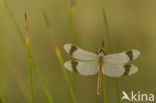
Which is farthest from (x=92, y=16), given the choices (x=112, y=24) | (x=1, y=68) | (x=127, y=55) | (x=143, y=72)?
(x=127, y=55)

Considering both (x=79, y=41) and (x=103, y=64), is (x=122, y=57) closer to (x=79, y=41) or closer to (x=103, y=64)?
(x=103, y=64)

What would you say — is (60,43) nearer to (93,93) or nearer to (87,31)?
(87,31)

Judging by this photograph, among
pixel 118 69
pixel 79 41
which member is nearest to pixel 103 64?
pixel 118 69

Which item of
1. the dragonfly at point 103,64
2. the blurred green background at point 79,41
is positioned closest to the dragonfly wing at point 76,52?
the dragonfly at point 103,64

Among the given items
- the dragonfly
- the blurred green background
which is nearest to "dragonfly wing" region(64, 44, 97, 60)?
the dragonfly

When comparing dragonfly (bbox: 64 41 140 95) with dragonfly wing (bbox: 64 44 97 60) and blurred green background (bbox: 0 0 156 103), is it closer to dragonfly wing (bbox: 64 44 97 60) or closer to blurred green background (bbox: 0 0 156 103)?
dragonfly wing (bbox: 64 44 97 60)

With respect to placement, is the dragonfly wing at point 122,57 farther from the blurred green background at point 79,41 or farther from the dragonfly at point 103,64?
the blurred green background at point 79,41
